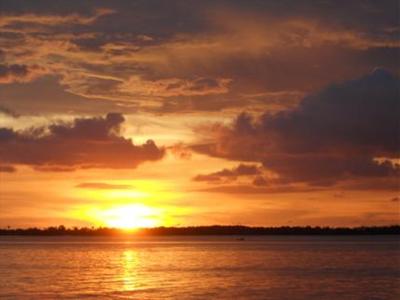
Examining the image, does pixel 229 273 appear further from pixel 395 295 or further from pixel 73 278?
pixel 395 295

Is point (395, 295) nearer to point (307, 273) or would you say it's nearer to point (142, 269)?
point (307, 273)

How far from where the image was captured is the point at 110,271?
3531 inches

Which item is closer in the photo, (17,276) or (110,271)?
(17,276)

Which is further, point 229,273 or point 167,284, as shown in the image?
point 229,273

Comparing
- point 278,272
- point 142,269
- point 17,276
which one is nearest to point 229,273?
point 278,272

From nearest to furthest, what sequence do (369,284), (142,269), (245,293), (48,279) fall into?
(245,293) < (369,284) < (48,279) < (142,269)

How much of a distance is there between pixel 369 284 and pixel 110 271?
113ft

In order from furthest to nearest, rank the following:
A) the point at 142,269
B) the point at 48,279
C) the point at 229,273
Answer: the point at 142,269 → the point at 229,273 → the point at 48,279

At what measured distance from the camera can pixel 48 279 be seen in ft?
255

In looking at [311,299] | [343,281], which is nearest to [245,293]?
[311,299]

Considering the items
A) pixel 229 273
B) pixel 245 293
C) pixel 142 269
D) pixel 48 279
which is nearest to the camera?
pixel 245 293

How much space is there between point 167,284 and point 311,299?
17771mm

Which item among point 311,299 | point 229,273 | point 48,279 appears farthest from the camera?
point 229,273

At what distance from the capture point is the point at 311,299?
5900 cm
